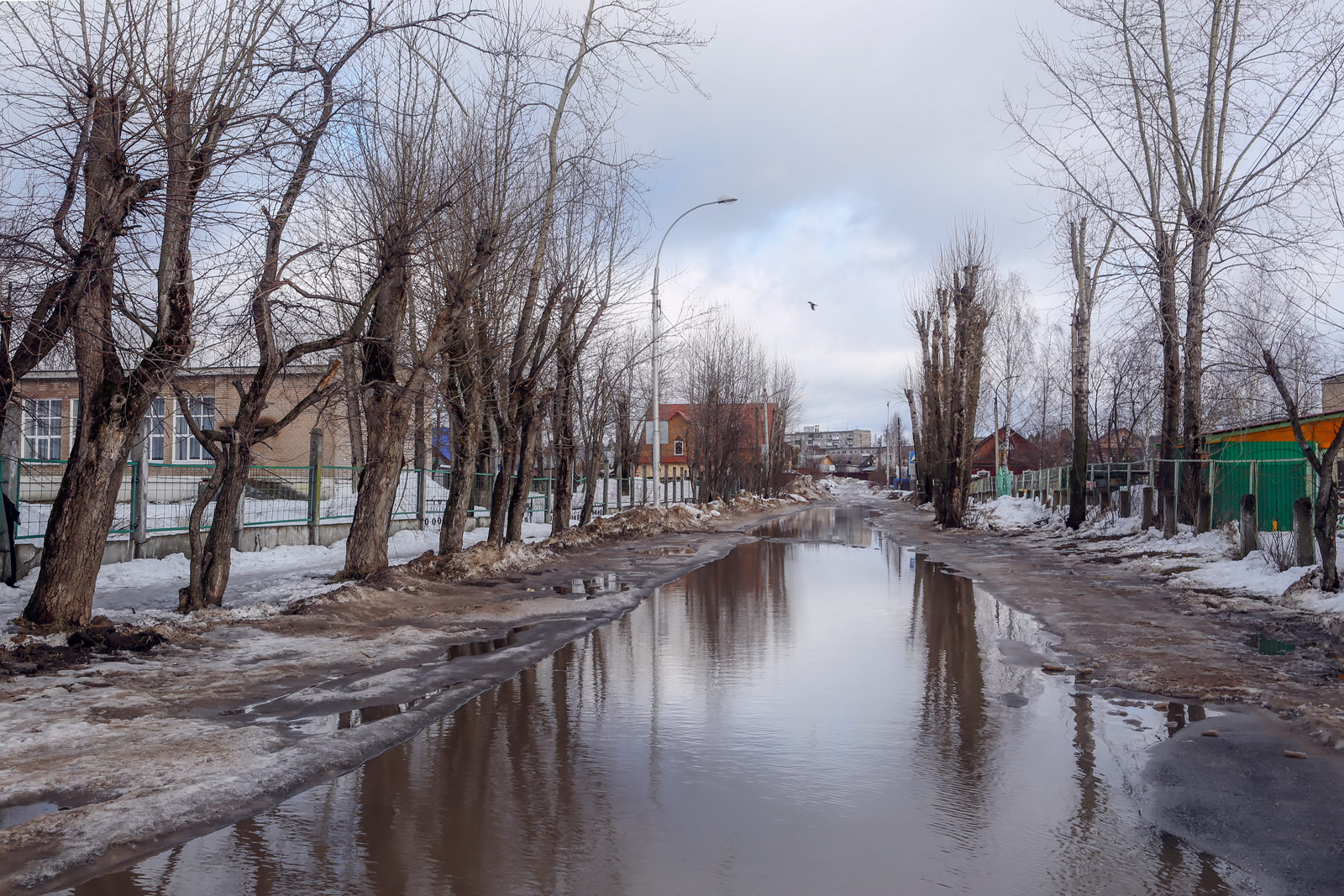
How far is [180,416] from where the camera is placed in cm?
1590

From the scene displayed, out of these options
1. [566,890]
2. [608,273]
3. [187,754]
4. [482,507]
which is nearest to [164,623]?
[187,754]

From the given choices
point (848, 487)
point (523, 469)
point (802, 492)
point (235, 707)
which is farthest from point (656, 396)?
point (848, 487)

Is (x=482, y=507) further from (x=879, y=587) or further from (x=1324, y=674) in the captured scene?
(x=1324, y=674)

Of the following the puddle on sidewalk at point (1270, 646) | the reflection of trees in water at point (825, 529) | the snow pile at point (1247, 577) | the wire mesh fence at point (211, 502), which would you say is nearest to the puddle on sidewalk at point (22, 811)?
the wire mesh fence at point (211, 502)

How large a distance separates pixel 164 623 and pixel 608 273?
11972 millimetres

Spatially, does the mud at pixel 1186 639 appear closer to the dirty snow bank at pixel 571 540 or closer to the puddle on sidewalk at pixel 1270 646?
the puddle on sidewalk at pixel 1270 646

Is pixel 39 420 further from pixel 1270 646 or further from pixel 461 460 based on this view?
pixel 1270 646

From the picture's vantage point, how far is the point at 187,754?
537 centimetres

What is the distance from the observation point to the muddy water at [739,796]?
3.85 metres

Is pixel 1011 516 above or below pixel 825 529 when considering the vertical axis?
above

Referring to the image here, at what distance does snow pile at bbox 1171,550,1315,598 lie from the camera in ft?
40.0

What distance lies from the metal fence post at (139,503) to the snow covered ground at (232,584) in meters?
0.29

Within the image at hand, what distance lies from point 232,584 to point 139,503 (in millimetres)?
2326

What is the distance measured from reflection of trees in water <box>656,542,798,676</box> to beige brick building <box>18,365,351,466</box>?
5.06m
